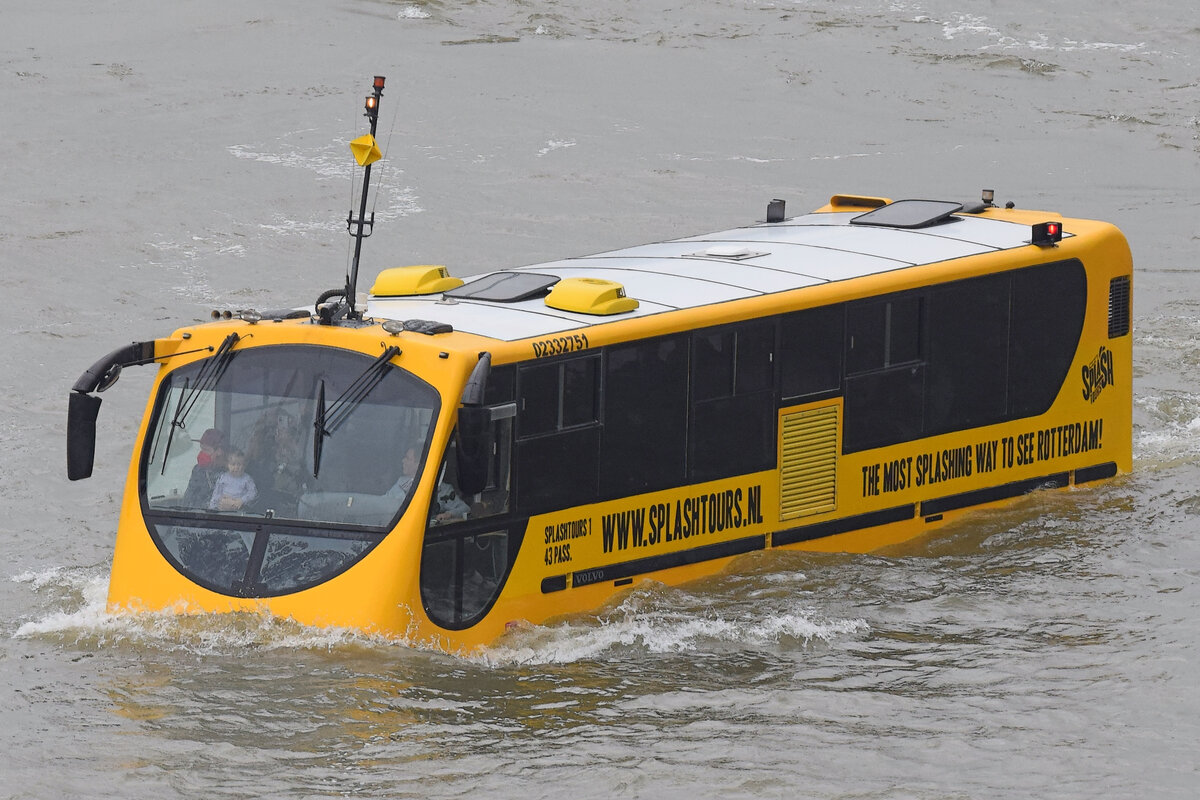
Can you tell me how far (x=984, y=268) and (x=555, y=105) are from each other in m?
17.4

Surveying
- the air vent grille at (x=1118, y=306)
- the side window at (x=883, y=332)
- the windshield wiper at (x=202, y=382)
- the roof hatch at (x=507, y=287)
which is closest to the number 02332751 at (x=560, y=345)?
the roof hatch at (x=507, y=287)

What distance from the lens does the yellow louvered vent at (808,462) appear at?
49.9ft

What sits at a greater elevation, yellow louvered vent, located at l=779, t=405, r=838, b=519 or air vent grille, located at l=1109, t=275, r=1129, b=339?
air vent grille, located at l=1109, t=275, r=1129, b=339

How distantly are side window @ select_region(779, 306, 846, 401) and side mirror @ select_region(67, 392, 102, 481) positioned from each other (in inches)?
186

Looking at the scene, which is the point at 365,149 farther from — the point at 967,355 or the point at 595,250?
the point at 595,250

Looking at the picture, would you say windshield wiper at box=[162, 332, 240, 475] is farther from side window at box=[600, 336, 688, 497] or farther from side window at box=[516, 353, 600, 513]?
side window at box=[600, 336, 688, 497]

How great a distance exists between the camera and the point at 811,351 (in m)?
15.3

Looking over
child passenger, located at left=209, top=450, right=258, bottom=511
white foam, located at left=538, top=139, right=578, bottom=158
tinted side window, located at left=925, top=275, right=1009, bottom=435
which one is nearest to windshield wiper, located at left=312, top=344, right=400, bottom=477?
child passenger, located at left=209, top=450, right=258, bottom=511

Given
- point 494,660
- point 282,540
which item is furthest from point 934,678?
point 282,540

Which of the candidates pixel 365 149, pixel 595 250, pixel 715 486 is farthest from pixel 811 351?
pixel 595 250

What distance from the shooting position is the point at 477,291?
1481 centimetres

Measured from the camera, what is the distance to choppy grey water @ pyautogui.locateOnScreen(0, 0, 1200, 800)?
11.9 meters

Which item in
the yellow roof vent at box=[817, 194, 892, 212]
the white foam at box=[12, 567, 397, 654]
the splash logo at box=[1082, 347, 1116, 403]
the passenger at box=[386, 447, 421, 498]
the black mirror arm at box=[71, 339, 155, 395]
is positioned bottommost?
the white foam at box=[12, 567, 397, 654]

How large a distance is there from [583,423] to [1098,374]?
568cm
